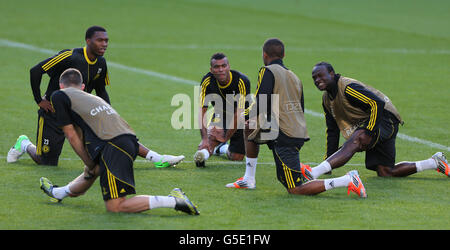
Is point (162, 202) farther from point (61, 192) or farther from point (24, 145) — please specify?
point (24, 145)

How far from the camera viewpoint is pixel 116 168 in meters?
8.68

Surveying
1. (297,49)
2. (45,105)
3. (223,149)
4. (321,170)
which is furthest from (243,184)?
(297,49)

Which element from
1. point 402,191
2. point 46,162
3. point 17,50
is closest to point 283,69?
point 402,191

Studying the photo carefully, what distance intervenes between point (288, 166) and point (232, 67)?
12.1 meters

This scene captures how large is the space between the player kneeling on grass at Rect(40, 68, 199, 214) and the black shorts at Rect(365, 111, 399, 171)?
318 cm

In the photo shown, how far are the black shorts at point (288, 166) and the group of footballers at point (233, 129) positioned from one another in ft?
0.04

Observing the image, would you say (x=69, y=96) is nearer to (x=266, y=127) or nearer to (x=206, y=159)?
(x=266, y=127)

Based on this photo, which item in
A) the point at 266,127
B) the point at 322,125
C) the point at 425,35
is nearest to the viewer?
the point at 266,127

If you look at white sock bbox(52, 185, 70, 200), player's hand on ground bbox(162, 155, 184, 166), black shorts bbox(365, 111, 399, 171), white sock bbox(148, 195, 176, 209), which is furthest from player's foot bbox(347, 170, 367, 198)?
white sock bbox(52, 185, 70, 200)

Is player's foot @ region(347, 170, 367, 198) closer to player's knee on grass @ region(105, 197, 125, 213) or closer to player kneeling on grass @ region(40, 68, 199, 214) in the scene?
player kneeling on grass @ region(40, 68, 199, 214)

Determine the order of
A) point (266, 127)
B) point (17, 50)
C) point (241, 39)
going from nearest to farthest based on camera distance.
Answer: point (266, 127)
point (17, 50)
point (241, 39)

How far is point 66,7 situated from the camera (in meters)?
33.9

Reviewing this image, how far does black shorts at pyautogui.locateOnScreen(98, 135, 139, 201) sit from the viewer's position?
8.66m

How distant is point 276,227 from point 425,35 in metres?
22.9
